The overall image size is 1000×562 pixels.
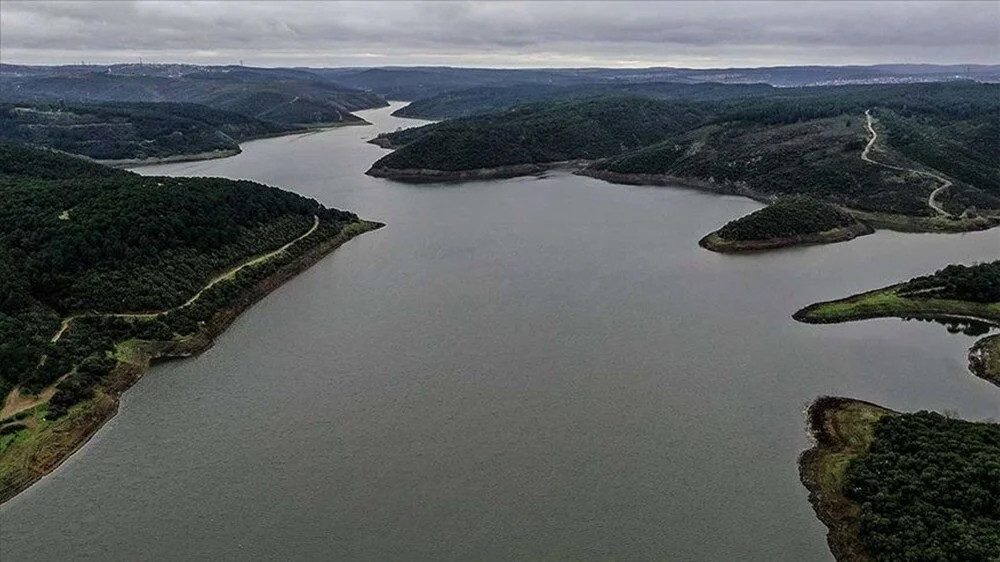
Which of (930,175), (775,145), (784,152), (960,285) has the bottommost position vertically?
(960,285)

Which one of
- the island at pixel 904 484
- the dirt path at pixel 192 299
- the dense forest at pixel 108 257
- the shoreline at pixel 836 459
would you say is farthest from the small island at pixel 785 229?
the dense forest at pixel 108 257

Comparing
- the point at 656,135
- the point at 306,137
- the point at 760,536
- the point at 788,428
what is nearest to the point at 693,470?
the point at 760,536

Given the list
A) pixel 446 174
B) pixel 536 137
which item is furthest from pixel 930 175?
pixel 536 137

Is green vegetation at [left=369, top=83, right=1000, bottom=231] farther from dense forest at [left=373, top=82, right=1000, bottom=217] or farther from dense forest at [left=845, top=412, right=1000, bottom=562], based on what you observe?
dense forest at [left=845, top=412, right=1000, bottom=562]

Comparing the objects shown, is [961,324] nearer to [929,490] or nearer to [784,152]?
[929,490]

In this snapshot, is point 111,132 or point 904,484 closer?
point 904,484

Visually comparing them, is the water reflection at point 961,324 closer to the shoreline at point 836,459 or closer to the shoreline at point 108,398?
the shoreline at point 836,459
